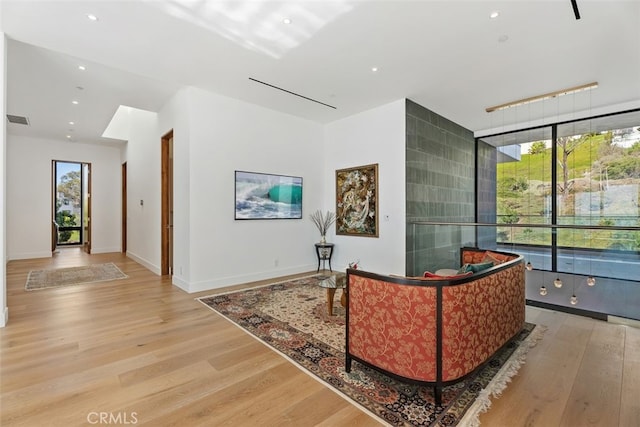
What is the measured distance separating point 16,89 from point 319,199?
5.52 m

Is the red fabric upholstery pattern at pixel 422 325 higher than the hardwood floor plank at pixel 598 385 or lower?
higher

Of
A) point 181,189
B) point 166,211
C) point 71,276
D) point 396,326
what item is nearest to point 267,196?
point 181,189

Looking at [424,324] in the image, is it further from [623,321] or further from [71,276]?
[71,276]

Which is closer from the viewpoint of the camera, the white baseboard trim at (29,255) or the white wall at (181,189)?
the white wall at (181,189)

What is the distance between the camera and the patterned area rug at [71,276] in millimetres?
5039

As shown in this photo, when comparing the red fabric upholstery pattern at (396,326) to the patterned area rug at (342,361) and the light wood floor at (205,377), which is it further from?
the light wood floor at (205,377)

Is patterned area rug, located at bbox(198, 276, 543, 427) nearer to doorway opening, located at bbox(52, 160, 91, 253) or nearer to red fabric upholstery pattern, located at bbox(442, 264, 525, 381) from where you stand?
red fabric upholstery pattern, located at bbox(442, 264, 525, 381)

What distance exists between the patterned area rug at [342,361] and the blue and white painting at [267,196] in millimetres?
1570

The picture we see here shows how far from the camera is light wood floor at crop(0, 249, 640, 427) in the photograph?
1.85 m

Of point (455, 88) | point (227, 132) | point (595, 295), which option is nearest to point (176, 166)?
point (227, 132)

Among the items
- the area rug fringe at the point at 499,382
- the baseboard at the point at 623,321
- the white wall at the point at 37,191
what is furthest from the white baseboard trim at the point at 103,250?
the baseboard at the point at 623,321

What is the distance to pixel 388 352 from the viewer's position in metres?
2.07

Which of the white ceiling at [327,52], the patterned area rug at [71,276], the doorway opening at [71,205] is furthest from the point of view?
the doorway opening at [71,205]

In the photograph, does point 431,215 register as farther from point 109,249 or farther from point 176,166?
point 109,249
